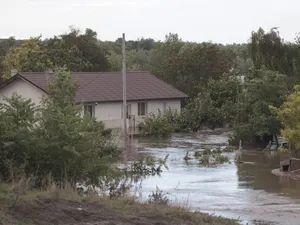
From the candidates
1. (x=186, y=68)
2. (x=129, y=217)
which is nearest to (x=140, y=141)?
(x=186, y=68)

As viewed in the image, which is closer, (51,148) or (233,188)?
(51,148)

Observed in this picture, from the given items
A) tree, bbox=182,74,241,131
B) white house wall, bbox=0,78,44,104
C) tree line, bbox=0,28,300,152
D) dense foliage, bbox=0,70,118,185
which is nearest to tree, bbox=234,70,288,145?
tree line, bbox=0,28,300,152

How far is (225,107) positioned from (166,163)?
1874cm

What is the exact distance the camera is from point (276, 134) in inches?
1465

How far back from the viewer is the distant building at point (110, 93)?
44031 mm

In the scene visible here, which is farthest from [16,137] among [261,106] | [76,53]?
[76,53]

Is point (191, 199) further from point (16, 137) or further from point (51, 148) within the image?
point (16, 137)

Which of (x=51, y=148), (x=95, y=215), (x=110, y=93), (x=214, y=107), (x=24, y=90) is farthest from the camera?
(x=214, y=107)

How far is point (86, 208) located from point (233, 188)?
11.5 m

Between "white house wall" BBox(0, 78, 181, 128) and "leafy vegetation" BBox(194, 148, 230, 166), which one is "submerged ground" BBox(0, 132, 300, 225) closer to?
"leafy vegetation" BBox(194, 148, 230, 166)

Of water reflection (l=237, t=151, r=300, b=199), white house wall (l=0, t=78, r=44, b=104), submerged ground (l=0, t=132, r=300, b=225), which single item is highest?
white house wall (l=0, t=78, r=44, b=104)

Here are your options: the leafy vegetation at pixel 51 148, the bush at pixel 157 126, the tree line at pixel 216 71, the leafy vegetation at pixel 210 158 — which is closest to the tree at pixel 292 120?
the leafy vegetation at pixel 210 158

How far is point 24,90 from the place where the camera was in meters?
44.9

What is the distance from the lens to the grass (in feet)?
31.7
